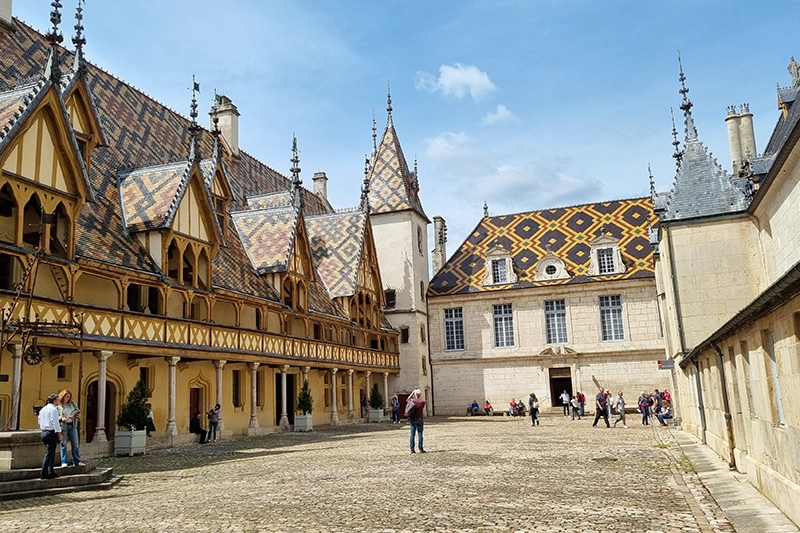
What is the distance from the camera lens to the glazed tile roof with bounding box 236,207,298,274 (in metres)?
24.9

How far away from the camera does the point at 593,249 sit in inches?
1451

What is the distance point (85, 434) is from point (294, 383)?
10985mm

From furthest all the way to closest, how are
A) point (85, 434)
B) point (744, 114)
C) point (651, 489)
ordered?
point (744, 114) → point (85, 434) → point (651, 489)

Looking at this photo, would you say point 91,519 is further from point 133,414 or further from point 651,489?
point 133,414

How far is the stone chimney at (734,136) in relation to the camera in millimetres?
25750

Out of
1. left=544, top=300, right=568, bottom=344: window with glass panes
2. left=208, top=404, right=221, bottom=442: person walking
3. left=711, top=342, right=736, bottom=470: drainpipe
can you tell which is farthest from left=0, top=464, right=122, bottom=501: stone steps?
left=544, top=300, right=568, bottom=344: window with glass panes

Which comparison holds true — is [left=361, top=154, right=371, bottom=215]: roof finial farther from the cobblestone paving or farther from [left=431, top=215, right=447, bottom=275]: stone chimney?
the cobblestone paving

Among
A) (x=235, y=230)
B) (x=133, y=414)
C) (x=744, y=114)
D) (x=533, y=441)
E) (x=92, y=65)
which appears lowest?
(x=533, y=441)

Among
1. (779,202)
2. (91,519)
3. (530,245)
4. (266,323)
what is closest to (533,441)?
(779,202)

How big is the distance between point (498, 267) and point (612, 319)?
260 inches

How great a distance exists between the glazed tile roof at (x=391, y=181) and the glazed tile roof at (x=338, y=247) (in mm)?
6231

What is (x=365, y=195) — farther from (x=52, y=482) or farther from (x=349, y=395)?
(x=52, y=482)

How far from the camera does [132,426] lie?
52.6 ft

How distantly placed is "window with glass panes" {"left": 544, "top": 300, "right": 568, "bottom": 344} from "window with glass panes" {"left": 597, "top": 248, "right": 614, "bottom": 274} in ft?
8.81
